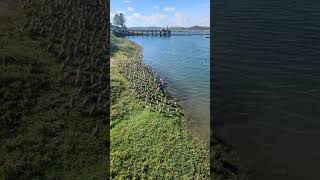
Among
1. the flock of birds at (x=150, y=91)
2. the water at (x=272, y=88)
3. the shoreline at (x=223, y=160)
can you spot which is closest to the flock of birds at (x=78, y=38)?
the flock of birds at (x=150, y=91)

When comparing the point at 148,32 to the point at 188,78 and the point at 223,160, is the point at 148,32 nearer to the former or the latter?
the point at 188,78

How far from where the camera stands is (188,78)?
4444 cm

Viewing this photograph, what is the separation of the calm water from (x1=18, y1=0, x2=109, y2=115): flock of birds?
739 centimetres

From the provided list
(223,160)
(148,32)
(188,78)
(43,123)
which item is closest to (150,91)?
(188,78)

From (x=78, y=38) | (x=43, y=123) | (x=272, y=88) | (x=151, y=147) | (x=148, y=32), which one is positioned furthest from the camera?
Answer: (x=148, y=32)

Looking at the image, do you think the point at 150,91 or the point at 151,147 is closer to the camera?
the point at 151,147

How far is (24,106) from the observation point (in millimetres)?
25844

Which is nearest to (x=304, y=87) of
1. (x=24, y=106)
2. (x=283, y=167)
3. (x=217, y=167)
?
(x=283, y=167)

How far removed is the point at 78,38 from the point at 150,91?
1150 cm

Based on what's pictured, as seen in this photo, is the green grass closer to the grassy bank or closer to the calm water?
the grassy bank

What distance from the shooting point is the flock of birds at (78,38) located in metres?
30.4

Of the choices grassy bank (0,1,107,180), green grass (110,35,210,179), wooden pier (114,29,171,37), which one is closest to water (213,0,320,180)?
green grass (110,35,210,179)

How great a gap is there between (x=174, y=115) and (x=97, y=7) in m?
29.5

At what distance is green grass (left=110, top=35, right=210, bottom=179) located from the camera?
843 inches
